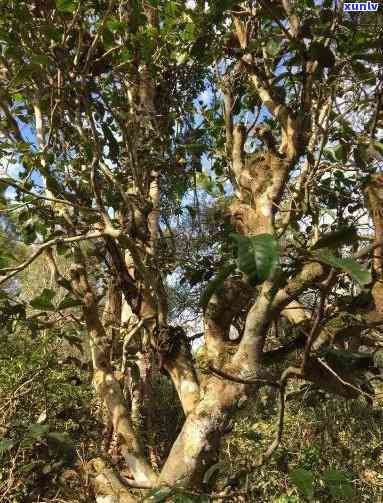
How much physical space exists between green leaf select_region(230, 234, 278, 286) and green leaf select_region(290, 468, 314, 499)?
1.85ft

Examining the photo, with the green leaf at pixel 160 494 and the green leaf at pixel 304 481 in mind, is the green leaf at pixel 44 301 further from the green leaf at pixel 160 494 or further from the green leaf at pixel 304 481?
the green leaf at pixel 304 481

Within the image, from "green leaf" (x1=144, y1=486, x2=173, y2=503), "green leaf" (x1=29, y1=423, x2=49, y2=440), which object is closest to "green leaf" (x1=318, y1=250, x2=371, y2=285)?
"green leaf" (x1=144, y1=486, x2=173, y2=503)

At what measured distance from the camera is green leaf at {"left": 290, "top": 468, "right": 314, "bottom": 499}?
3.10ft

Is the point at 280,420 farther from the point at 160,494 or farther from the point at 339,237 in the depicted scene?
the point at 339,237

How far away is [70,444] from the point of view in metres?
2.23

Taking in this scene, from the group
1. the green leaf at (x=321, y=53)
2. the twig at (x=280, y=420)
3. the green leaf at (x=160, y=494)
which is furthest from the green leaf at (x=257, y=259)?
the green leaf at (x=321, y=53)

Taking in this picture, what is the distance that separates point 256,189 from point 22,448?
1924mm

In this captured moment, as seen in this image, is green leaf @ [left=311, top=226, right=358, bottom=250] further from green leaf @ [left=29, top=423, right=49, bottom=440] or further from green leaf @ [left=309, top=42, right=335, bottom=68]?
green leaf @ [left=29, top=423, right=49, bottom=440]

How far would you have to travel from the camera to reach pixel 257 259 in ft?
2.21

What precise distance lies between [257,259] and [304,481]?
59 centimetres

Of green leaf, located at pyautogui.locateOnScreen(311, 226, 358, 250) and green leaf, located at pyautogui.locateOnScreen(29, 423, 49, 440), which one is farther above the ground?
green leaf, located at pyautogui.locateOnScreen(311, 226, 358, 250)

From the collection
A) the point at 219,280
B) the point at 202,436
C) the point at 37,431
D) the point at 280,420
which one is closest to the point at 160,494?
the point at 280,420

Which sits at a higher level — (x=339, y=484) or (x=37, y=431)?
(x=37, y=431)

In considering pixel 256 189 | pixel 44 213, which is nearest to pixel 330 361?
pixel 256 189
